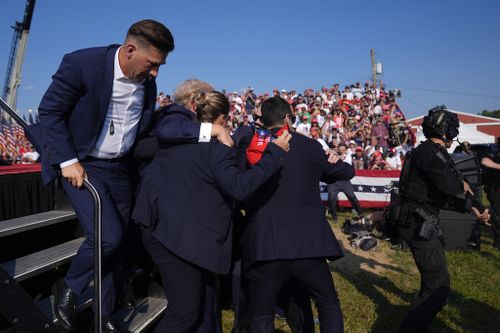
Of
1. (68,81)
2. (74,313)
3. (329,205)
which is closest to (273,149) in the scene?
(68,81)

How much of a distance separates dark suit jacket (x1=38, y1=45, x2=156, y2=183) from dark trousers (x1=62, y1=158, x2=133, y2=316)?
0.18m

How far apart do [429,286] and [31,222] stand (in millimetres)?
3214

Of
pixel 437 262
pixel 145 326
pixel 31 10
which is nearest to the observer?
pixel 145 326

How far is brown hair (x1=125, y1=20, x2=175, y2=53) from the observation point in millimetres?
2352

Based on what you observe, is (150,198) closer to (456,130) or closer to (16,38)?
(456,130)

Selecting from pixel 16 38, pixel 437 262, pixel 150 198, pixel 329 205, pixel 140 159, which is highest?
pixel 16 38

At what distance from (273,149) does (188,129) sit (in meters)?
0.54

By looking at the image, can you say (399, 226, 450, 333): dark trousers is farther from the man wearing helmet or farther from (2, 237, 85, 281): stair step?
(2, 237, 85, 281): stair step

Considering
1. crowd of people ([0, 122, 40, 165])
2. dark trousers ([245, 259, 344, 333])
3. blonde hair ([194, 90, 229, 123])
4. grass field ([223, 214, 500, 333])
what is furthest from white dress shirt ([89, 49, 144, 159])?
crowd of people ([0, 122, 40, 165])

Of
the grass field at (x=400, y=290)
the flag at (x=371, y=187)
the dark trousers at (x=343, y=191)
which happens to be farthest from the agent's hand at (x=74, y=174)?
the flag at (x=371, y=187)

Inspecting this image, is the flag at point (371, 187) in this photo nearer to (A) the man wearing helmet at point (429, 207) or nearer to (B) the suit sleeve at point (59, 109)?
(A) the man wearing helmet at point (429, 207)

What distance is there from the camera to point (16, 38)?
15344 mm

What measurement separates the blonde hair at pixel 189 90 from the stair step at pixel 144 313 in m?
1.69

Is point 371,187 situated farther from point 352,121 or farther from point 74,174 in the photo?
point 74,174
